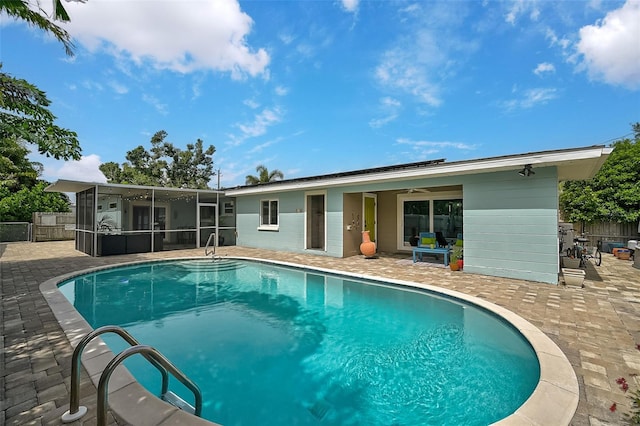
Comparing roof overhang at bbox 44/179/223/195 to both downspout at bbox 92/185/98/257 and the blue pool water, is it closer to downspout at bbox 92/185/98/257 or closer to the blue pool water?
downspout at bbox 92/185/98/257

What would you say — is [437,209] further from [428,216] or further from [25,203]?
[25,203]

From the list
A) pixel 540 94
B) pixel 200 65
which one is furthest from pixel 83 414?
pixel 540 94

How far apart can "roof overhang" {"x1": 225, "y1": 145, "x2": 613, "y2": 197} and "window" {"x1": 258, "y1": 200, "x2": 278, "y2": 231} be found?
7.50 feet

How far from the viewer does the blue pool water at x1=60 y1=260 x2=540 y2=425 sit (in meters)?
2.84

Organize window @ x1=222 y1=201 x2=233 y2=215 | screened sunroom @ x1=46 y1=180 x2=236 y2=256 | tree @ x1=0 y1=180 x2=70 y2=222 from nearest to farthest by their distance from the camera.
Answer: screened sunroom @ x1=46 y1=180 x2=236 y2=256 → window @ x1=222 y1=201 x2=233 y2=215 → tree @ x1=0 y1=180 x2=70 y2=222

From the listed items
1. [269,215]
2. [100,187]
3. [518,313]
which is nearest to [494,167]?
[518,313]

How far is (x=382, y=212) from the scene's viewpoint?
12.2 metres

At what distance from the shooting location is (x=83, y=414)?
2.18m

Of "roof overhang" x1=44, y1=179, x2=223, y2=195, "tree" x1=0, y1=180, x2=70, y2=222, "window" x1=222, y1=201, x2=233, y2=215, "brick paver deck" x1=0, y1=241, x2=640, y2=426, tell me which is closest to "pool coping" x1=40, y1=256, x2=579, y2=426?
"brick paver deck" x1=0, y1=241, x2=640, y2=426

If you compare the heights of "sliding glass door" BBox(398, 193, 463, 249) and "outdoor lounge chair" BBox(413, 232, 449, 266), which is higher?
"sliding glass door" BBox(398, 193, 463, 249)

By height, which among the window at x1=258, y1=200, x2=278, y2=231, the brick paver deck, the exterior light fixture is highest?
the exterior light fixture

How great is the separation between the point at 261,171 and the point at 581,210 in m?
24.4

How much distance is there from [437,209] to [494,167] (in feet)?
12.8

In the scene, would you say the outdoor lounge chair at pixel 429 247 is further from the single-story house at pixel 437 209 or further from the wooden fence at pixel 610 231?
the wooden fence at pixel 610 231
